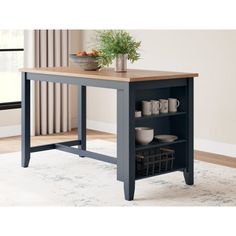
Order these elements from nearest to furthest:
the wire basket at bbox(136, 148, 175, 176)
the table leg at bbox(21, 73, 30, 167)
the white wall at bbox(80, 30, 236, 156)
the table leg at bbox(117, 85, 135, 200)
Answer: the table leg at bbox(117, 85, 135, 200), the wire basket at bbox(136, 148, 175, 176), the table leg at bbox(21, 73, 30, 167), the white wall at bbox(80, 30, 236, 156)

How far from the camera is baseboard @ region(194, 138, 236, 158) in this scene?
16.8 feet

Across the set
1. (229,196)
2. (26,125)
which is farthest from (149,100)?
(26,125)

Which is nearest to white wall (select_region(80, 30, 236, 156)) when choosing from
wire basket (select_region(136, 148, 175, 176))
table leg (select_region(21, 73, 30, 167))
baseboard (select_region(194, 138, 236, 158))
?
baseboard (select_region(194, 138, 236, 158))

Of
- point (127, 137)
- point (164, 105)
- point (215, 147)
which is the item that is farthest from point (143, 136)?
point (215, 147)

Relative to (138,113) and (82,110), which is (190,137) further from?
(82,110)

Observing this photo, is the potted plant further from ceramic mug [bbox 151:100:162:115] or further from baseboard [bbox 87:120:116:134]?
baseboard [bbox 87:120:116:134]

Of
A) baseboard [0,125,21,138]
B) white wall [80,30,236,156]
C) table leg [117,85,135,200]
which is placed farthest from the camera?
baseboard [0,125,21,138]

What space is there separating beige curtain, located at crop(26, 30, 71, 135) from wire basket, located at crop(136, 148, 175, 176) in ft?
9.22

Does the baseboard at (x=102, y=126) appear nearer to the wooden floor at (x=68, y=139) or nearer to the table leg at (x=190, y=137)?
the wooden floor at (x=68, y=139)

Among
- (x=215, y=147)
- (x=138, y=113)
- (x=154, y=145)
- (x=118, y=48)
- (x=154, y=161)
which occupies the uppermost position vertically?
(x=118, y=48)

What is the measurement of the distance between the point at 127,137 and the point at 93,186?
0.67 metres

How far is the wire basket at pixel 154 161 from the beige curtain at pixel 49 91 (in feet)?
9.22

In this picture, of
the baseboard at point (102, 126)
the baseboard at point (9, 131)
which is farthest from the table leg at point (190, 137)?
the baseboard at point (9, 131)

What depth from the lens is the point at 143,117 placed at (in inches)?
142
